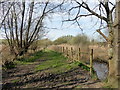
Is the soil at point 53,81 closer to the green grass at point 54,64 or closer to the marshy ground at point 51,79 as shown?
the marshy ground at point 51,79

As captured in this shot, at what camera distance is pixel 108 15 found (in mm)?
5477

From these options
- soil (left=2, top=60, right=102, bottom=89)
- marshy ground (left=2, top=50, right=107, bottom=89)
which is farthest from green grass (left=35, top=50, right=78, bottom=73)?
soil (left=2, top=60, right=102, bottom=89)

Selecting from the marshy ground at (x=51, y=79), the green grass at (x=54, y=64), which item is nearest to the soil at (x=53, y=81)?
the marshy ground at (x=51, y=79)

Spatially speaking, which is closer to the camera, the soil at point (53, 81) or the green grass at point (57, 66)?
the soil at point (53, 81)

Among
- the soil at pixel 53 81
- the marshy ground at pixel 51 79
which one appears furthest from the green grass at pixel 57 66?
the soil at pixel 53 81

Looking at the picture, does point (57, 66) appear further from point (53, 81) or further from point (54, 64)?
point (53, 81)

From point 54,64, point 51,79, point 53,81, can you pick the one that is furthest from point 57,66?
point 53,81

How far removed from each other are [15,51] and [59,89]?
1119 cm

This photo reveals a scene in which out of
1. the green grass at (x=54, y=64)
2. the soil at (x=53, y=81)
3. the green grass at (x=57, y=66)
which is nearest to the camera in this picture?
the soil at (x=53, y=81)

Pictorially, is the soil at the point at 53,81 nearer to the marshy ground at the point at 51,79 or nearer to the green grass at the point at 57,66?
the marshy ground at the point at 51,79

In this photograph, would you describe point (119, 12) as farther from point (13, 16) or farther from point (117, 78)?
point (13, 16)

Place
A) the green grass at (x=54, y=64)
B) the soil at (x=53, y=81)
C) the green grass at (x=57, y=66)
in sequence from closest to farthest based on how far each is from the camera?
the soil at (x=53, y=81) < the green grass at (x=57, y=66) < the green grass at (x=54, y=64)

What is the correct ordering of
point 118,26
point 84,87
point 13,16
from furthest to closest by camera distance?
point 13,16
point 84,87
point 118,26

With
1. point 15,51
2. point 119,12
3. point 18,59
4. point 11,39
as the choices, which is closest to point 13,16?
point 11,39
